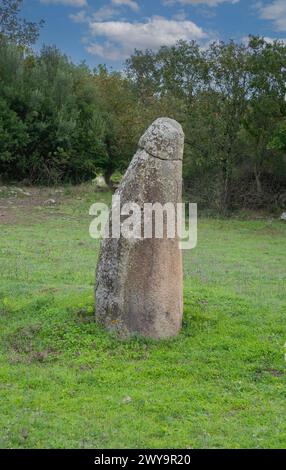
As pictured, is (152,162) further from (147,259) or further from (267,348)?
(267,348)

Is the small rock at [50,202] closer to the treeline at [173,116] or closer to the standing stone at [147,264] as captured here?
the treeline at [173,116]

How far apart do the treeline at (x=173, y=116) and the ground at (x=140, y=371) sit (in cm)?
1261

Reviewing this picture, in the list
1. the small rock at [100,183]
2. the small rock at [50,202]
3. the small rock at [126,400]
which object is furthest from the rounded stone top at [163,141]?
the small rock at [100,183]

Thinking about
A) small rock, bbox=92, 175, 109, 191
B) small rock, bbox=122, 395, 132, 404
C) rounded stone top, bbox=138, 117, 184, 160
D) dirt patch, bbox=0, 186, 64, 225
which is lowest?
small rock, bbox=122, 395, 132, 404

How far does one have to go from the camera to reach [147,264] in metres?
7.88

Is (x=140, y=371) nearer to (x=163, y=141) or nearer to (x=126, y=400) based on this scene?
(x=126, y=400)

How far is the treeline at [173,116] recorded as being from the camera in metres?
23.3

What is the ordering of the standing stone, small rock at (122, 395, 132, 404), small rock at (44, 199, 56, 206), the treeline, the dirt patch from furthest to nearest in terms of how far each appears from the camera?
small rock at (44, 199, 56, 206)
the treeline
the dirt patch
the standing stone
small rock at (122, 395, 132, 404)

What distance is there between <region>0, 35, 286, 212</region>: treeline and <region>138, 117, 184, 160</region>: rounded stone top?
14874 millimetres

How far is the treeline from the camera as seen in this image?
23.3 metres

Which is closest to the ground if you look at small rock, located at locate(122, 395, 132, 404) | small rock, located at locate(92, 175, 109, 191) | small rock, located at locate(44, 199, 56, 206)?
small rock, located at locate(122, 395, 132, 404)

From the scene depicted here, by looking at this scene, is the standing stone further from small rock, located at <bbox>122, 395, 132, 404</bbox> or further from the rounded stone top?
small rock, located at <bbox>122, 395, 132, 404</bbox>
